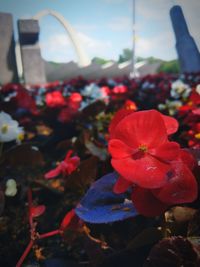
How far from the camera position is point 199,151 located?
1.34 ft

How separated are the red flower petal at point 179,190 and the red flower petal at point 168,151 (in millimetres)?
20

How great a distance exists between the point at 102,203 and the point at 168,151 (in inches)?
5.7

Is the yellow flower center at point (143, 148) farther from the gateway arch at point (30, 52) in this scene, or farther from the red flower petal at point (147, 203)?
the gateway arch at point (30, 52)

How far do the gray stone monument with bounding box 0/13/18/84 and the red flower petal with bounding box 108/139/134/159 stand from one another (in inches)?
123

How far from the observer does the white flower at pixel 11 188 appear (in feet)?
2.48

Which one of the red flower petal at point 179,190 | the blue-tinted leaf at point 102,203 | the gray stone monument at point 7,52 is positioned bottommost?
the blue-tinted leaf at point 102,203

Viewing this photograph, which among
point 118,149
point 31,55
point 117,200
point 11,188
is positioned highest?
point 31,55

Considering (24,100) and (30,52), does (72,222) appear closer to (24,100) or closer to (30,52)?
(24,100)

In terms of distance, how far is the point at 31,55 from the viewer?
11.5 feet

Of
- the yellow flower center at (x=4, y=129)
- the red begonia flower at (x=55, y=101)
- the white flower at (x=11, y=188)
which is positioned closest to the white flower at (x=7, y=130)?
the yellow flower center at (x=4, y=129)

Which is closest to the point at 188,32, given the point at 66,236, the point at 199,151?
the point at 199,151

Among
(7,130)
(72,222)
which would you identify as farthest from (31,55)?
(72,222)

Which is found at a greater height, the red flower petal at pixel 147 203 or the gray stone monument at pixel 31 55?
the gray stone monument at pixel 31 55

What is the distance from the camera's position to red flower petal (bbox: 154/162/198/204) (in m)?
0.31
